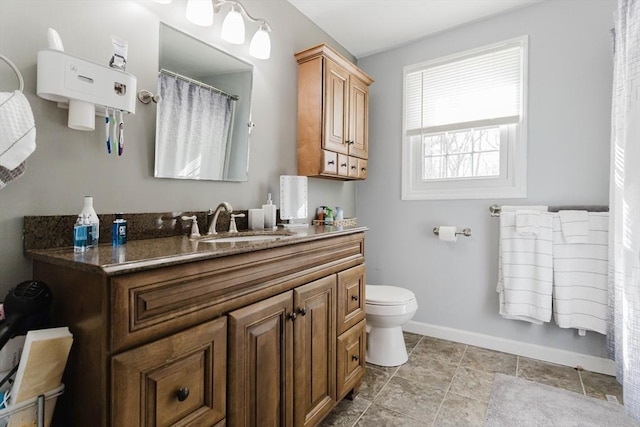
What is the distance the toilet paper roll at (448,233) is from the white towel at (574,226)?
2.21 ft

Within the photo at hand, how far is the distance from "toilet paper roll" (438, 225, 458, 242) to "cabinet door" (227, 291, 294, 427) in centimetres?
164

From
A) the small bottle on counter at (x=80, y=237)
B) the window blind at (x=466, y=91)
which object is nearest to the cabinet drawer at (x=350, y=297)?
the small bottle on counter at (x=80, y=237)

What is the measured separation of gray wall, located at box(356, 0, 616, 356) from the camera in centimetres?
209

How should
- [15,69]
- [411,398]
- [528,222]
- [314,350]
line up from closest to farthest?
[15,69]
[314,350]
[411,398]
[528,222]

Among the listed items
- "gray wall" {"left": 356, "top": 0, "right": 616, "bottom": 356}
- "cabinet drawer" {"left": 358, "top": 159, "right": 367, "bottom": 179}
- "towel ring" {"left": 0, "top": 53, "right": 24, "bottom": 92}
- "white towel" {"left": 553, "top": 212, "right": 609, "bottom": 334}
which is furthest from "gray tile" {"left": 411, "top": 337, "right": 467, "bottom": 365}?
"towel ring" {"left": 0, "top": 53, "right": 24, "bottom": 92}

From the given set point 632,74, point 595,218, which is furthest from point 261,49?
point 595,218

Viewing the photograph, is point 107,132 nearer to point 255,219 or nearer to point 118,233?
point 118,233

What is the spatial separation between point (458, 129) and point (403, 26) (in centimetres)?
93

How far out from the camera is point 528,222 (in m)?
2.16

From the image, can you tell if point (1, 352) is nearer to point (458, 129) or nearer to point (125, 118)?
point (125, 118)

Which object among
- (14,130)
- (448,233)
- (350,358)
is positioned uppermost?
(14,130)

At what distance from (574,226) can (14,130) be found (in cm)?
278

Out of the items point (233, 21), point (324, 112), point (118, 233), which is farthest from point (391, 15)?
point (118, 233)

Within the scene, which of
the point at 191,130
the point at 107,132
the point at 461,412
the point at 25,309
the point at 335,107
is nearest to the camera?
the point at 25,309
